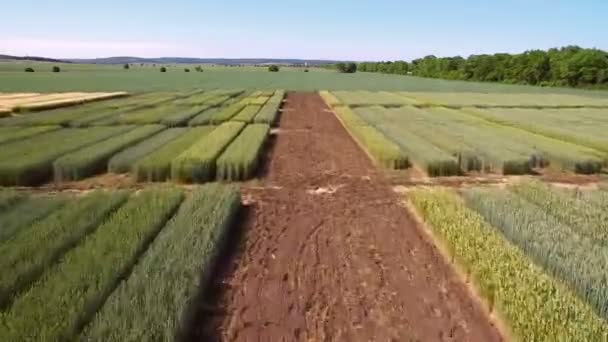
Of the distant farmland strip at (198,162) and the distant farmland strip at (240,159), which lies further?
the distant farmland strip at (240,159)

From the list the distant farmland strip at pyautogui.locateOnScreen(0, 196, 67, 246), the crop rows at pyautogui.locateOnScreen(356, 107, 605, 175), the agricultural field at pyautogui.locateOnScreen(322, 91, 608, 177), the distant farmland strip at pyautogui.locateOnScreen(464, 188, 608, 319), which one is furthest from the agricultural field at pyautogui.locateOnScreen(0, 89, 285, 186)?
the distant farmland strip at pyautogui.locateOnScreen(464, 188, 608, 319)

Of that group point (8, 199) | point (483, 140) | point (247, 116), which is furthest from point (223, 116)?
point (8, 199)

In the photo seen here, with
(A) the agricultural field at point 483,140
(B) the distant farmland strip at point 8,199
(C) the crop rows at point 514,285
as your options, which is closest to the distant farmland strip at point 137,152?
(B) the distant farmland strip at point 8,199

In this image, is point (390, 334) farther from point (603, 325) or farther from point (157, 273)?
point (157, 273)

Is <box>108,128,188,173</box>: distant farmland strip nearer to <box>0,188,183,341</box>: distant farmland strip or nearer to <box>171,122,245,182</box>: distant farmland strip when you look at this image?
<box>171,122,245,182</box>: distant farmland strip

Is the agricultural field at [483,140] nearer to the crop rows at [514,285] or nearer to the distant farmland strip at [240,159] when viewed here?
the distant farmland strip at [240,159]
